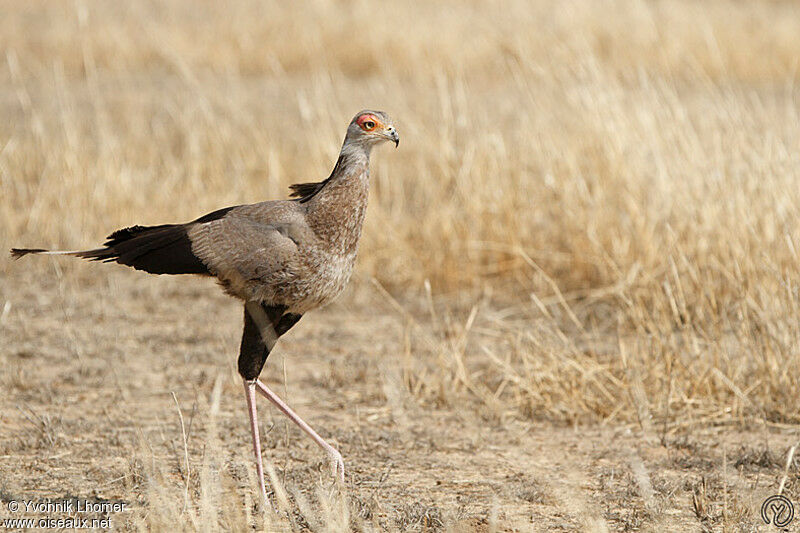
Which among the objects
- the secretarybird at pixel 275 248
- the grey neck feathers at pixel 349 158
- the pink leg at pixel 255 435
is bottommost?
the pink leg at pixel 255 435

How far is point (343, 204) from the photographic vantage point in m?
3.76

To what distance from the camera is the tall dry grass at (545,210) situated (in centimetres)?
487

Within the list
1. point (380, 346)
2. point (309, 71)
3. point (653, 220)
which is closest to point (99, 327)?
point (380, 346)

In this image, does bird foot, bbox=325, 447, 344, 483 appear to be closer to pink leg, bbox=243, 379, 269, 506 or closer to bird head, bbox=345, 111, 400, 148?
pink leg, bbox=243, 379, 269, 506

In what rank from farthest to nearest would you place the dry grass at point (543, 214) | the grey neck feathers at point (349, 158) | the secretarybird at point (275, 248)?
the dry grass at point (543, 214) → the grey neck feathers at point (349, 158) → the secretarybird at point (275, 248)

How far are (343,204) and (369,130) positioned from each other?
282 mm

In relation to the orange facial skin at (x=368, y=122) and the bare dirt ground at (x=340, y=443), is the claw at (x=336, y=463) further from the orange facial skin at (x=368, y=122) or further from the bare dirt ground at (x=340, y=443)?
the orange facial skin at (x=368, y=122)

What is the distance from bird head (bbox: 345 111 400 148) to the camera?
383 centimetres

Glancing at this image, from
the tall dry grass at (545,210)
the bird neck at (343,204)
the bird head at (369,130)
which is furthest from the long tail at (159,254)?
the tall dry grass at (545,210)

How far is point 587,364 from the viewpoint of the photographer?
16.3 feet

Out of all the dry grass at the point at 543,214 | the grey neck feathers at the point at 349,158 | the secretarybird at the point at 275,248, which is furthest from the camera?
the dry grass at the point at 543,214

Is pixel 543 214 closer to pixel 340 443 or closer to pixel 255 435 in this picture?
pixel 340 443

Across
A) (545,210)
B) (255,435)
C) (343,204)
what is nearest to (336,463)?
(255,435)

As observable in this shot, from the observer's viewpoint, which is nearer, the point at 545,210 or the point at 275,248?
the point at 275,248
